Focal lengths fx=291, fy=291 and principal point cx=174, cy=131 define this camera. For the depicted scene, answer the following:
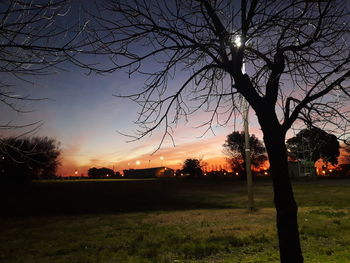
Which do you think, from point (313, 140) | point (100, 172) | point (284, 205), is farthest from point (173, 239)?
point (100, 172)

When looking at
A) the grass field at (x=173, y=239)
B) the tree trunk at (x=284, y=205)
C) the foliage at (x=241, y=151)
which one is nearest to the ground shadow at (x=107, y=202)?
the grass field at (x=173, y=239)

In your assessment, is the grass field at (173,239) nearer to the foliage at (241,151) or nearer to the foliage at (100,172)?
the foliage at (241,151)

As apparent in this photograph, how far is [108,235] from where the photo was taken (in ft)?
30.3

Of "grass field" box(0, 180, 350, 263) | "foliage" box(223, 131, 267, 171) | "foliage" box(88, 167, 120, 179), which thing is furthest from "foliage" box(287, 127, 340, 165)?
"foliage" box(88, 167, 120, 179)

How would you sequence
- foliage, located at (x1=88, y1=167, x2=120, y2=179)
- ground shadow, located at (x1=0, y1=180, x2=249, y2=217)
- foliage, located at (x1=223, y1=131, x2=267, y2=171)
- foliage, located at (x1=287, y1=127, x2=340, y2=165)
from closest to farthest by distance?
1. foliage, located at (x1=287, y1=127, x2=340, y2=165)
2. ground shadow, located at (x1=0, y1=180, x2=249, y2=217)
3. foliage, located at (x1=223, y1=131, x2=267, y2=171)
4. foliage, located at (x1=88, y1=167, x2=120, y2=179)

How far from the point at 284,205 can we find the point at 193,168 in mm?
97004

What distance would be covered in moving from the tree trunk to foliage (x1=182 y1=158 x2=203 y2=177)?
9685cm

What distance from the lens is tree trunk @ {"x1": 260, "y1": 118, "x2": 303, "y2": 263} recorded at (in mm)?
3832

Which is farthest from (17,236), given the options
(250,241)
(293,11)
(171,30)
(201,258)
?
(293,11)

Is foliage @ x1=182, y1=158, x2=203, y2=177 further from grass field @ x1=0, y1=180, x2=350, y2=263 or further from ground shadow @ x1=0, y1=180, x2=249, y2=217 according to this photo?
grass field @ x1=0, y1=180, x2=350, y2=263

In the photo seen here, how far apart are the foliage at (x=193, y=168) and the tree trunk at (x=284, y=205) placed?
96848 millimetres

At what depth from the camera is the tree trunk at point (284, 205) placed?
3.83m

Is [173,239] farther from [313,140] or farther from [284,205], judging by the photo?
[284,205]

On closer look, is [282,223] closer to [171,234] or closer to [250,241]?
[250,241]
